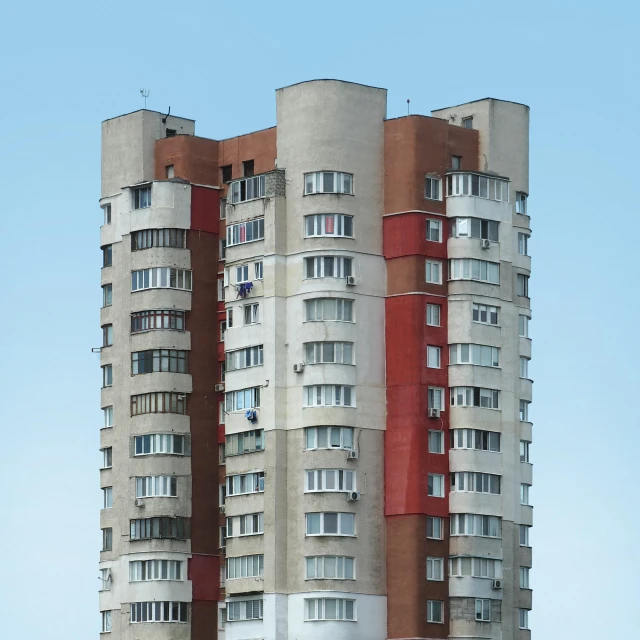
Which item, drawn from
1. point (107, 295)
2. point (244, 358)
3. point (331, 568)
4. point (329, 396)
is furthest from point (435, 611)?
point (107, 295)

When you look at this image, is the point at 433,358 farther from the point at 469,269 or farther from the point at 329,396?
the point at 329,396

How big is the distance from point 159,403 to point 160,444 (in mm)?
2200

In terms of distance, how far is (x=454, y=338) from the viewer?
11919cm

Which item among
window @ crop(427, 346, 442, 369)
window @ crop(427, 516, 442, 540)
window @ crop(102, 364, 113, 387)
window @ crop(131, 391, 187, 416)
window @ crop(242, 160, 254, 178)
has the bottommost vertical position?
window @ crop(427, 516, 442, 540)

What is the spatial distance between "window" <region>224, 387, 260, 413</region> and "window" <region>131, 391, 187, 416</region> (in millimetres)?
3702

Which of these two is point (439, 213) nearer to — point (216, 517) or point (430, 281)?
point (430, 281)

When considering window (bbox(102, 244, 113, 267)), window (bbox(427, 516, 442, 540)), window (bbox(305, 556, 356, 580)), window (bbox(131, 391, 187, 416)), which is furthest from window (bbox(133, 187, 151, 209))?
window (bbox(427, 516, 442, 540))

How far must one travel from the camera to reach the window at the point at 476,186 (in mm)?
120750

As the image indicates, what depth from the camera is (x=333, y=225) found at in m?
119

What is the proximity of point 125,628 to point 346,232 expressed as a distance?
23.9 meters

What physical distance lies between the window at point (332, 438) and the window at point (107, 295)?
16.6 metres

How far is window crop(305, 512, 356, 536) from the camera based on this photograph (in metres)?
116

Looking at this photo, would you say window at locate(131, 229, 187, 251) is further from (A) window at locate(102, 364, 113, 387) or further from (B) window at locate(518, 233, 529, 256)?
(B) window at locate(518, 233, 529, 256)

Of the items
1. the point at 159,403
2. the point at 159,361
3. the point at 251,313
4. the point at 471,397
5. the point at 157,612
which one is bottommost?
the point at 157,612
